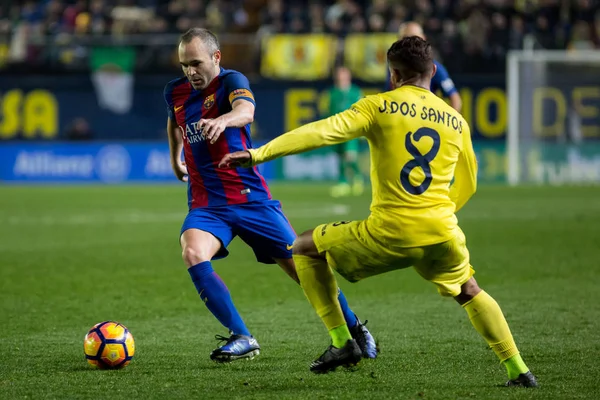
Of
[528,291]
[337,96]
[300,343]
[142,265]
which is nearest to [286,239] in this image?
[300,343]

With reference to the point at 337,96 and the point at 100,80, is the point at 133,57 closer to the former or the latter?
the point at 100,80

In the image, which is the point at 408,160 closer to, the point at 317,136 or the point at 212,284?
the point at 317,136

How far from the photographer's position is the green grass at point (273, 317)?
5.29 meters

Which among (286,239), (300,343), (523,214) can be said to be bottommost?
(523,214)

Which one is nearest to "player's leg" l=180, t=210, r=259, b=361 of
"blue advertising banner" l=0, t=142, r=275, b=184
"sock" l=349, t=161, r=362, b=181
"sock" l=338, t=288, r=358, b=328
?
"sock" l=338, t=288, r=358, b=328

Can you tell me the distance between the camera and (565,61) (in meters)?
23.8

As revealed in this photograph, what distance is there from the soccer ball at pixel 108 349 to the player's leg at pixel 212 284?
49 centimetres

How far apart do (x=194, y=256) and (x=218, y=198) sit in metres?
0.44

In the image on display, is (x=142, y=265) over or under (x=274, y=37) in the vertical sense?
under

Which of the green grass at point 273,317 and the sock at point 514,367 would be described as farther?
the green grass at point 273,317

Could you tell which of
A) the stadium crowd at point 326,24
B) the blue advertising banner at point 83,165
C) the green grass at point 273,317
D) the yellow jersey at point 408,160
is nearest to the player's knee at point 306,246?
the yellow jersey at point 408,160

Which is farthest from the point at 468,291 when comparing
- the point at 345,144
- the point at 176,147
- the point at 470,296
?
the point at 345,144

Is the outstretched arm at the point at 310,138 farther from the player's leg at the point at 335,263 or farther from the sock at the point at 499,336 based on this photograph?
the sock at the point at 499,336

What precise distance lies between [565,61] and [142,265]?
15.5m
